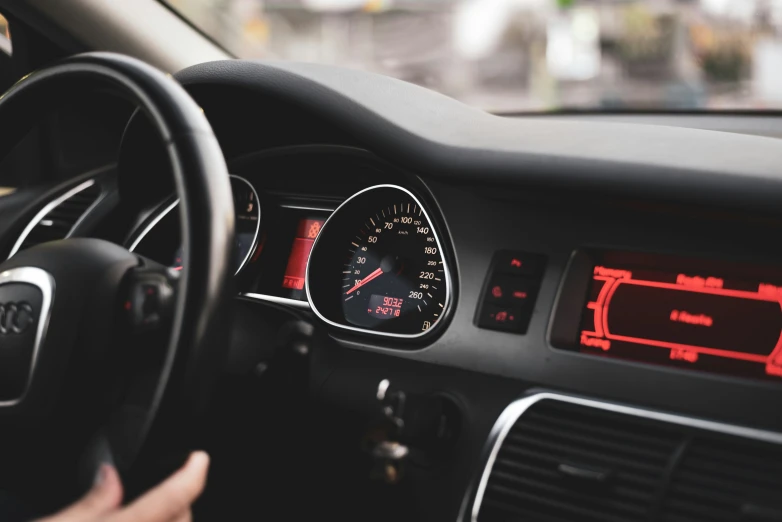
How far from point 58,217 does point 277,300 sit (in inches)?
27.2

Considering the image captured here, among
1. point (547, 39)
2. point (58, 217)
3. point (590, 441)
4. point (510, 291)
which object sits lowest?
point (590, 441)

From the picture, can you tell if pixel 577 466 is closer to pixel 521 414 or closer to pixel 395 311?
pixel 521 414

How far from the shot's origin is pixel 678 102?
7.50 feet

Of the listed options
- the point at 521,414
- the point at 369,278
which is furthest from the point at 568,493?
the point at 369,278

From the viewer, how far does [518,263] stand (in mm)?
1598

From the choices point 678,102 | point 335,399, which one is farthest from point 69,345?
point 678,102

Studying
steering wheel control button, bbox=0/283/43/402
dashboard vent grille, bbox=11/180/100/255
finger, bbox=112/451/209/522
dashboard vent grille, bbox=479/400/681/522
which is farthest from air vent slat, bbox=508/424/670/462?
dashboard vent grille, bbox=11/180/100/255

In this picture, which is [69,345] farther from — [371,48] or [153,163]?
[371,48]

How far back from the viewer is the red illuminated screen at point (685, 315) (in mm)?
1384

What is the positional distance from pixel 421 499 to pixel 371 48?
19.9m

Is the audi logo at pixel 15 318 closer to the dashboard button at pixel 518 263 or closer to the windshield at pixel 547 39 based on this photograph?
the dashboard button at pixel 518 263

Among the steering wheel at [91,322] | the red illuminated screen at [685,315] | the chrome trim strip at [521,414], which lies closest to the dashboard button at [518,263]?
the red illuminated screen at [685,315]

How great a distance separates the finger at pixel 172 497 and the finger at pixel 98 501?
18 millimetres

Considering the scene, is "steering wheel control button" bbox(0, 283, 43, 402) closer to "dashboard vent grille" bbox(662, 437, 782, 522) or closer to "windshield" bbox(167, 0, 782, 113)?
"dashboard vent grille" bbox(662, 437, 782, 522)
